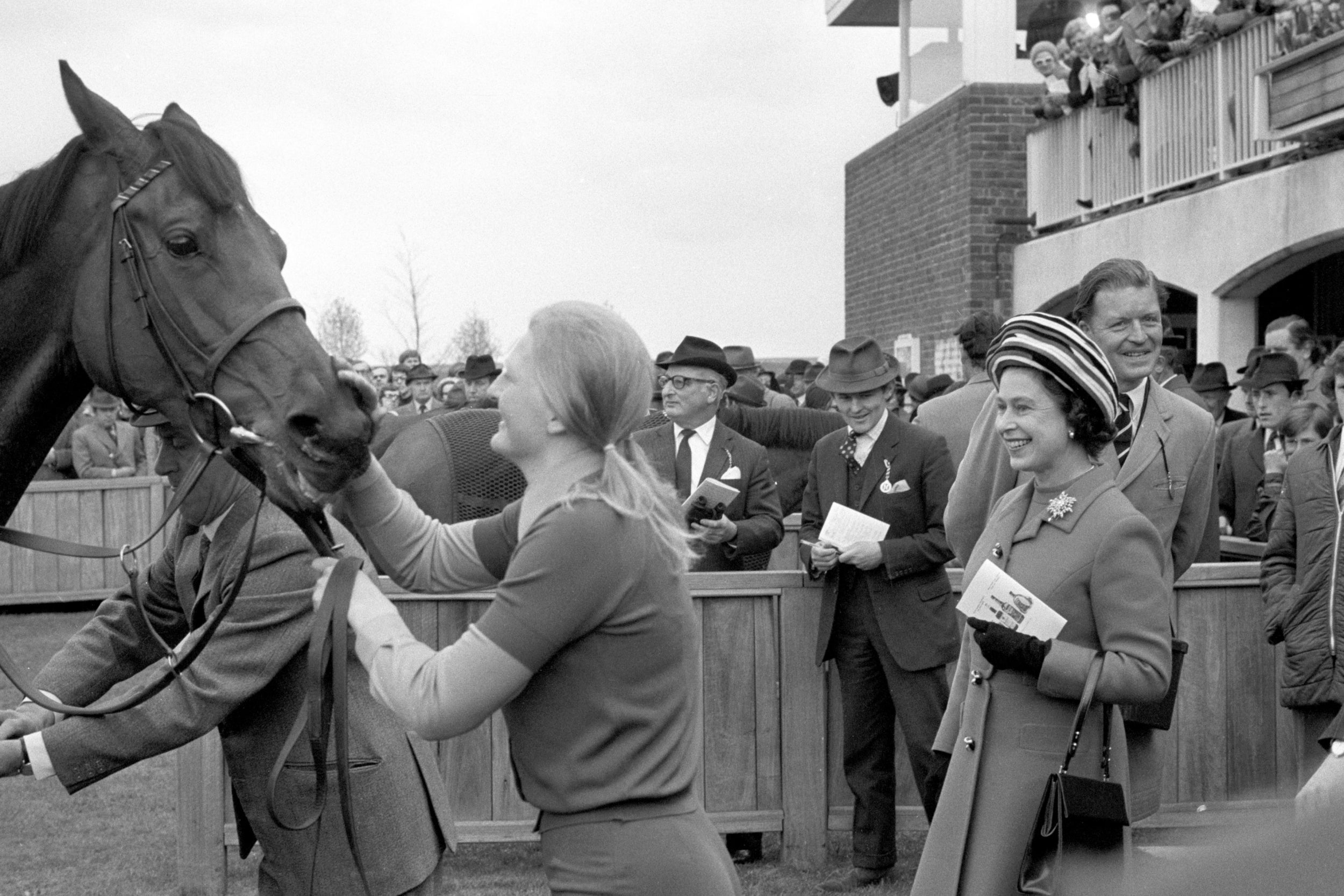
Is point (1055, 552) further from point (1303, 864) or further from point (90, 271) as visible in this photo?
point (1303, 864)

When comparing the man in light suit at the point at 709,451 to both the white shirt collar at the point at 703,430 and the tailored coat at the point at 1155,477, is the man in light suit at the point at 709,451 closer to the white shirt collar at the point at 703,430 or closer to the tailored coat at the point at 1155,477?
the white shirt collar at the point at 703,430

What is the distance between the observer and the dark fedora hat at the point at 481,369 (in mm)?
13367

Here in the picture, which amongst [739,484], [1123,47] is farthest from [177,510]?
[1123,47]

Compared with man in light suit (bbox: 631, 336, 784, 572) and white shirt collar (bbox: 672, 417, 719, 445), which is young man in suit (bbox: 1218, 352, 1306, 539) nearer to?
man in light suit (bbox: 631, 336, 784, 572)

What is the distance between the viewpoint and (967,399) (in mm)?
7719

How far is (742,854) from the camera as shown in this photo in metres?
7.04

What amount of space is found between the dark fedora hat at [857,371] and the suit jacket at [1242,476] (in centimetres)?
273

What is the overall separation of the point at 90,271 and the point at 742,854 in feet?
15.1

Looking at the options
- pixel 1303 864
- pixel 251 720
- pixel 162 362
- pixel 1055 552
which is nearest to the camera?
pixel 1303 864

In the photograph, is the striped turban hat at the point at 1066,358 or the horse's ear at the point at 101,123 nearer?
the horse's ear at the point at 101,123

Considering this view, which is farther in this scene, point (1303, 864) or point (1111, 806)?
point (1111, 806)

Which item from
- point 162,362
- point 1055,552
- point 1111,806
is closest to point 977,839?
point 1111,806

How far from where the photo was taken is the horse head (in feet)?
10.4

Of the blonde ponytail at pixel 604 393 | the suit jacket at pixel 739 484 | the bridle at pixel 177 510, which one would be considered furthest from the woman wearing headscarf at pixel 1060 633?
the suit jacket at pixel 739 484
